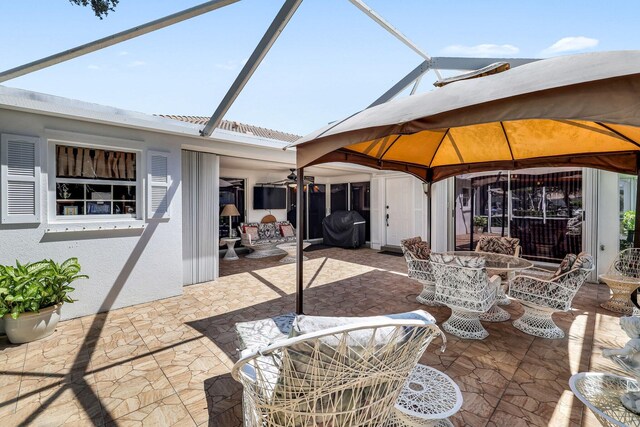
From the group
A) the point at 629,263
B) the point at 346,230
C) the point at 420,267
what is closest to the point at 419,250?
the point at 420,267

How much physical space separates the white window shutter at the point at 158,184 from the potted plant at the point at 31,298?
4.47 feet

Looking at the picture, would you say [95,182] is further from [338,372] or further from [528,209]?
[528,209]

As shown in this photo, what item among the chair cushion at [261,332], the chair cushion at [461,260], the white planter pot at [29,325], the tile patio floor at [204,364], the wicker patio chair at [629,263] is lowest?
the tile patio floor at [204,364]

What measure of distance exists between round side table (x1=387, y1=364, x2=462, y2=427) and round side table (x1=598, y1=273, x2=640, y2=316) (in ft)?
12.6

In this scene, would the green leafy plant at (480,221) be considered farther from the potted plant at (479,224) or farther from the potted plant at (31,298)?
the potted plant at (31,298)

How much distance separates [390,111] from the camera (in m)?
2.51

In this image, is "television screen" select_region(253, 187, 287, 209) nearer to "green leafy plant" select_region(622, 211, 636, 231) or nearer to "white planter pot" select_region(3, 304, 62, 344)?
"white planter pot" select_region(3, 304, 62, 344)

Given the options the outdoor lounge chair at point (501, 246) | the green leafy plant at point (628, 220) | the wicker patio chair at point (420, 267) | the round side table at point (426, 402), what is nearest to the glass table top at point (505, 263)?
the outdoor lounge chair at point (501, 246)

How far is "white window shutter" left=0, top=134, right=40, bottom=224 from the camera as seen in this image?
10.8 ft

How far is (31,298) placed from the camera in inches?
117

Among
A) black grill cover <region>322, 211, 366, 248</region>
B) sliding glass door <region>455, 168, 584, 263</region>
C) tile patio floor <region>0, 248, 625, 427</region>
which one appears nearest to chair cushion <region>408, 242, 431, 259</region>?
tile patio floor <region>0, 248, 625, 427</region>

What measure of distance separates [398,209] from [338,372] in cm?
798

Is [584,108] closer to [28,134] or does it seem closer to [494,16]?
[494,16]

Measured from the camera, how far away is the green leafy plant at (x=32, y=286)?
9.47ft
